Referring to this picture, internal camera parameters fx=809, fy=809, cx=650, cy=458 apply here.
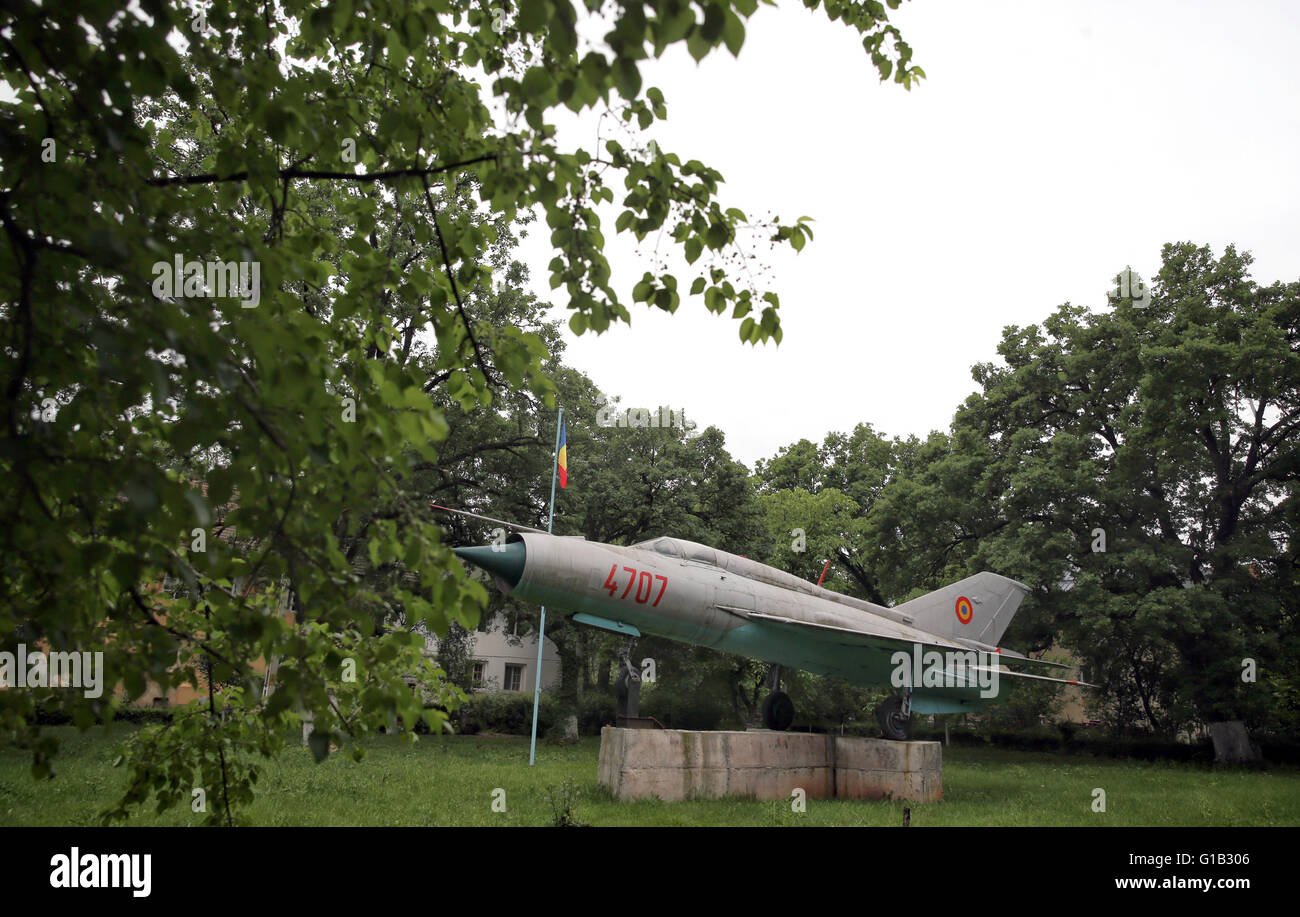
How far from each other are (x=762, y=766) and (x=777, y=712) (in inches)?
60.5

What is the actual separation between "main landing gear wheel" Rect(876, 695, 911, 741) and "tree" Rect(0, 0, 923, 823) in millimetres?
12990

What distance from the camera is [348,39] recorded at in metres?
4.09

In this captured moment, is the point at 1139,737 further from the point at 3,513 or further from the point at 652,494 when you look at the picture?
the point at 3,513

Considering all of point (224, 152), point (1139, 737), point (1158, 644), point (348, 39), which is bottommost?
point (1139, 737)

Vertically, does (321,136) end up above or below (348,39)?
below

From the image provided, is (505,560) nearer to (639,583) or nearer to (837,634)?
(639,583)

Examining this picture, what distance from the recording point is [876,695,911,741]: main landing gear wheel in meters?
15.2

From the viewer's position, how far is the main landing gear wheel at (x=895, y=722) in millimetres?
15249

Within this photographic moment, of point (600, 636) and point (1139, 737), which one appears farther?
point (600, 636)

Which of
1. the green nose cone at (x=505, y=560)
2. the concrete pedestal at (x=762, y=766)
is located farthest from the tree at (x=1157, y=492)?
the green nose cone at (x=505, y=560)

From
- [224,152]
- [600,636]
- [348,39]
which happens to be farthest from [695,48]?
[600,636]

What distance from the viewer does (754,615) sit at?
13602 millimetres

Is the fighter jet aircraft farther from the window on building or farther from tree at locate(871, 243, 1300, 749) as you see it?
the window on building

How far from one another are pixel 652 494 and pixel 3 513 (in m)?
25.6
